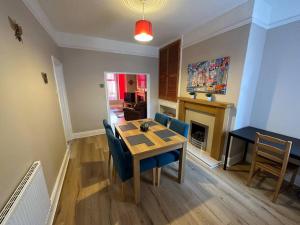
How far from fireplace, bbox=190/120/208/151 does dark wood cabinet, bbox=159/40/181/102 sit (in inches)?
39.3

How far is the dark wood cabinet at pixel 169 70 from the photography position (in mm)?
3556

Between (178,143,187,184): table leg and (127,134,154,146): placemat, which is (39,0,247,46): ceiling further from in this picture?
(178,143,187,184): table leg

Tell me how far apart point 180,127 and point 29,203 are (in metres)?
1.93

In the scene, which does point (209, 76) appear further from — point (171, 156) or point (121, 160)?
point (121, 160)

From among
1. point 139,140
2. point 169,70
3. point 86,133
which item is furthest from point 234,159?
point 86,133

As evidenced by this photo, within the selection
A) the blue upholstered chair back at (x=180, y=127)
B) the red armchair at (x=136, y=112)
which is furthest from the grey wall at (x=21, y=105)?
the red armchair at (x=136, y=112)

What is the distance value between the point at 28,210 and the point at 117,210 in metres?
0.94

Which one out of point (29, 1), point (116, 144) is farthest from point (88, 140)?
point (29, 1)

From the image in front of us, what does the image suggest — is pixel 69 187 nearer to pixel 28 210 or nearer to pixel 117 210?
pixel 117 210

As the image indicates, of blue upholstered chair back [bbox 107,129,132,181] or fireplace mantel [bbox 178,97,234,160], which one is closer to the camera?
blue upholstered chair back [bbox 107,129,132,181]

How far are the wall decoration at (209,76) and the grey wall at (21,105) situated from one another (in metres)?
2.78

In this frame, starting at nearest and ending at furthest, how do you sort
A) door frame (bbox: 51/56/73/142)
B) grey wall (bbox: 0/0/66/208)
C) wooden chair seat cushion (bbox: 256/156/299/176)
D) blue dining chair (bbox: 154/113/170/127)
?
1. grey wall (bbox: 0/0/66/208)
2. wooden chair seat cushion (bbox: 256/156/299/176)
3. blue dining chair (bbox: 154/113/170/127)
4. door frame (bbox: 51/56/73/142)

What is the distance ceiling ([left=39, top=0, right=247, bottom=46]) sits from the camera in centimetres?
198

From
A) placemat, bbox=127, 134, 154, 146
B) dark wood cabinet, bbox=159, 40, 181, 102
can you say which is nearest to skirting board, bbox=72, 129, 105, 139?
dark wood cabinet, bbox=159, 40, 181, 102
